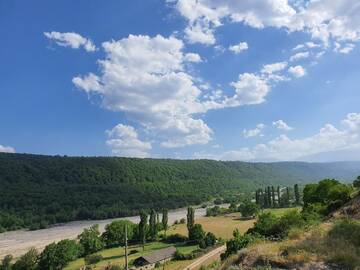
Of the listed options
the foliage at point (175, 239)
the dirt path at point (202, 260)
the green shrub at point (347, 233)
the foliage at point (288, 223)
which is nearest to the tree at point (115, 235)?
the foliage at point (175, 239)

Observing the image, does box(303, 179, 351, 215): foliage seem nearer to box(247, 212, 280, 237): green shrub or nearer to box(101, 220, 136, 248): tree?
box(247, 212, 280, 237): green shrub

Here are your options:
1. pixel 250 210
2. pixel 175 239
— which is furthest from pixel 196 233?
pixel 250 210

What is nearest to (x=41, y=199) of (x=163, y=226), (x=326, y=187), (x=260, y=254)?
(x=163, y=226)

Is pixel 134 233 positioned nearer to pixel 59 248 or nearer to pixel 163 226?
pixel 163 226

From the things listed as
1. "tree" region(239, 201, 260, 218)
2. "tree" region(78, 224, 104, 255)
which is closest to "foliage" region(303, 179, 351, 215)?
"tree" region(78, 224, 104, 255)

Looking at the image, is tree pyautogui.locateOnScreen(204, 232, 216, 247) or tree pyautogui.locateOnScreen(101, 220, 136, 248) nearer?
tree pyautogui.locateOnScreen(204, 232, 216, 247)

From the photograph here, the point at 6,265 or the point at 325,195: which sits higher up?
the point at 325,195

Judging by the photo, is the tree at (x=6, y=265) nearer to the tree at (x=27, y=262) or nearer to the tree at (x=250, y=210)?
the tree at (x=27, y=262)

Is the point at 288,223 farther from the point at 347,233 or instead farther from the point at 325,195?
the point at 325,195

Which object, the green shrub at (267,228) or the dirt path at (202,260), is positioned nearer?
the green shrub at (267,228)
